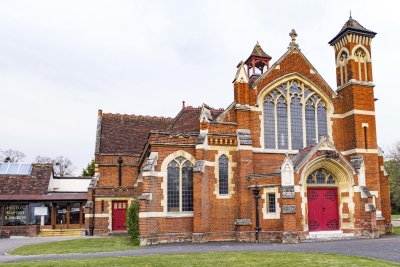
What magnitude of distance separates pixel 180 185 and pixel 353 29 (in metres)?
15.0

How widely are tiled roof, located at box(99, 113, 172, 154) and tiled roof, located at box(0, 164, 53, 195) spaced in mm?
8109

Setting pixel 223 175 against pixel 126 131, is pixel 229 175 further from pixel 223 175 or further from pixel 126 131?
pixel 126 131

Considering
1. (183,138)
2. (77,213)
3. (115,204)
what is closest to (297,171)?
(183,138)

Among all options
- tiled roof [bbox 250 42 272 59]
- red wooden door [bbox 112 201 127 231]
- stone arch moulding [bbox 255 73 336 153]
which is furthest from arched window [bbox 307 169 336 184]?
red wooden door [bbox 112 201 127 231]

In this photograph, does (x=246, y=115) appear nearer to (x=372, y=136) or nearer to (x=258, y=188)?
(x=258, y=188)

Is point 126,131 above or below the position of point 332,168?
above

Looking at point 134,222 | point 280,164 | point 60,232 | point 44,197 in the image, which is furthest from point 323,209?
point 44,197

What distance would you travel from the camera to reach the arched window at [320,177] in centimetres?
2189

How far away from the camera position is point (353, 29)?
25.2 m

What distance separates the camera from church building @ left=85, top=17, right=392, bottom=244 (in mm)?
20859

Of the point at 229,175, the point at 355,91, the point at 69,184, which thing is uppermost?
the point at 355,91

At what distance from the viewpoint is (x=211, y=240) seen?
21.2 meters

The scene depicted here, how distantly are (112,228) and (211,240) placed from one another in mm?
11496

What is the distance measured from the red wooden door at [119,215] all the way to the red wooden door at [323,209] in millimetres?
14975
